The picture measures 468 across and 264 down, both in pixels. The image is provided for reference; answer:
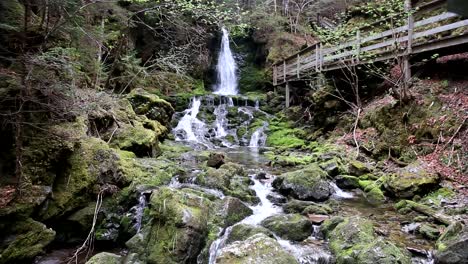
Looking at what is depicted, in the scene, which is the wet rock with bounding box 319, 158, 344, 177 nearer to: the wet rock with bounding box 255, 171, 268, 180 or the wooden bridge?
the wet rock with bounding box 255, 171, 268, 180

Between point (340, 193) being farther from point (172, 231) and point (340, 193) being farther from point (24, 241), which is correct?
point (24, 241)

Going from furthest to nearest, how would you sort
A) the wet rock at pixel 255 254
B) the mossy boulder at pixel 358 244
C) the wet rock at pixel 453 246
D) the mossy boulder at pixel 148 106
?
the mossy boulder at pixel 148 106
the mossy boulder at pixel 358 244
the wet rock at pixel 453 246
the wet rock at pixel 255 254

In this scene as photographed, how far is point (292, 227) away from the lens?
18.5 feet

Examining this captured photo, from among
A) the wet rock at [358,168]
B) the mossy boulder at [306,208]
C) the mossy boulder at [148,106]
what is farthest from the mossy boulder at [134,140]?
the wet rock at [358,168]

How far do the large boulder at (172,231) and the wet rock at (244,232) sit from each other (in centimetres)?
44

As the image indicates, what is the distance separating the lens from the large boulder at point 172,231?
4.84 metres

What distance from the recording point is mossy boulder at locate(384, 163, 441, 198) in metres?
6.96

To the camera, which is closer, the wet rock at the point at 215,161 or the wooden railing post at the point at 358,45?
the wet rock at the point at 215,161

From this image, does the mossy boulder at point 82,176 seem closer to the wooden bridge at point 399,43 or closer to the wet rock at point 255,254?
the wet rock at point 255,254

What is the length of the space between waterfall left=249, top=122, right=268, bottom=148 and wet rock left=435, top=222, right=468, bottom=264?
10.5 metres

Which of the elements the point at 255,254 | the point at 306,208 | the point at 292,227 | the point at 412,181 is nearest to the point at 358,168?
the point at 412,181

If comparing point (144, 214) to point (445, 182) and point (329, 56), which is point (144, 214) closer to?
point (445, 182)

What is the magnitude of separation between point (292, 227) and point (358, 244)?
114cm

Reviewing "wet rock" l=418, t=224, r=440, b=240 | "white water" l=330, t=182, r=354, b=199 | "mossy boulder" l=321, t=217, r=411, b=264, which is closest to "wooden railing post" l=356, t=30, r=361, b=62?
"white water" l=330, t=182, r=354, b=199
